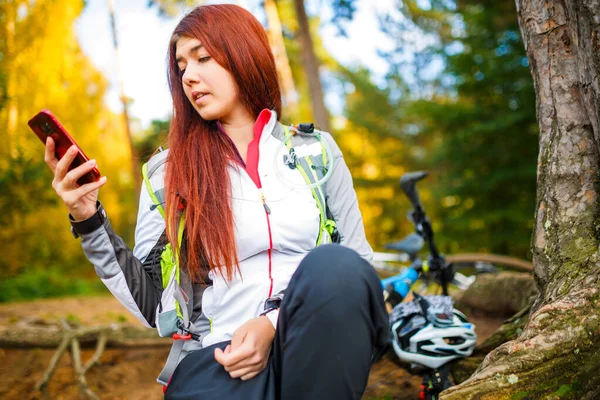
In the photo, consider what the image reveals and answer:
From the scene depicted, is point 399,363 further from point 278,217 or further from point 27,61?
point 27,61

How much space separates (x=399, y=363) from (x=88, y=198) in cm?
215

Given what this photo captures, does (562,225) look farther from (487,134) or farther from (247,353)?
(487,134)

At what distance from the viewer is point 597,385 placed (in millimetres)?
1577

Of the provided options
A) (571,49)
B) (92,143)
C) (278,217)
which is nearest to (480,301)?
(571,49)

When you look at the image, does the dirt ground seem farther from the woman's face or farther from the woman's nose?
the woman's nose

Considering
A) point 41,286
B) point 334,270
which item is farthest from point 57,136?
point 41,286

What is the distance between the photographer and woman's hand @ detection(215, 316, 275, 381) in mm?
1513

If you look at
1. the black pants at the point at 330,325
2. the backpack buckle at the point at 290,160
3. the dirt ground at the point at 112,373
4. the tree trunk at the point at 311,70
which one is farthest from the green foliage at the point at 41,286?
the black pants at the point at 330,325

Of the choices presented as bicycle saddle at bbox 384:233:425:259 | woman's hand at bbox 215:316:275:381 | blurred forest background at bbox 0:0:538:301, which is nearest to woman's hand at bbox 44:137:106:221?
woman's hand at bbox 215:316:275:381

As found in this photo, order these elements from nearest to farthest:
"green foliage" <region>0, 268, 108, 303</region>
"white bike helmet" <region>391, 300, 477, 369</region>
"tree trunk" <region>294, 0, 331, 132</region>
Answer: "white bike helmet" <region>391, 300, 477, 369</region>, "tree trunk" <region>294, 0, 331, 132</region>, "green foliage" <region>0, 268, 108, 303</region>

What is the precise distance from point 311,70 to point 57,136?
679 centimetres

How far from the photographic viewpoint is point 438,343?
2486mm

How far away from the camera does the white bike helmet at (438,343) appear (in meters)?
2.48

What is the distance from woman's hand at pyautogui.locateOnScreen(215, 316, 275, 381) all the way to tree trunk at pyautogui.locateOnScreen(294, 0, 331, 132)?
6427 millimetres
